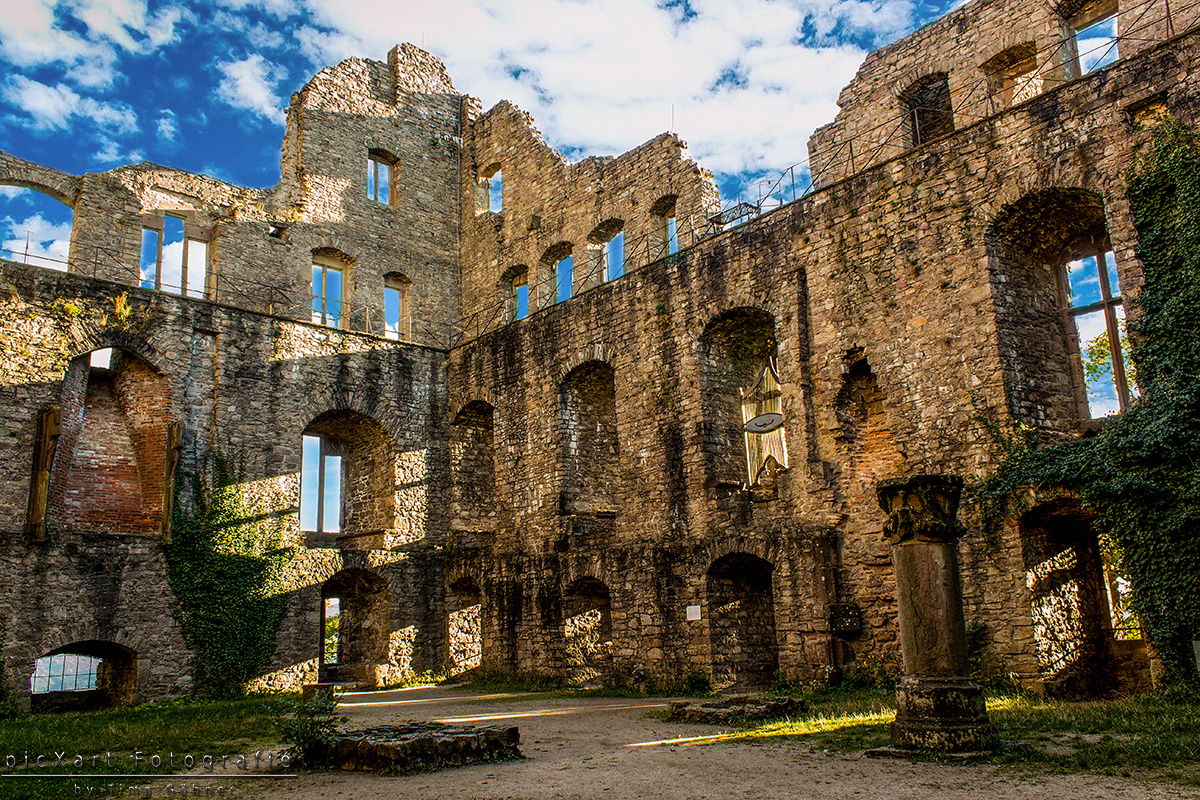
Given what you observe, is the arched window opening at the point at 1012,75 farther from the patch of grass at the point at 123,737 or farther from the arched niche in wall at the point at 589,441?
the patch of grass at the point at 123,737

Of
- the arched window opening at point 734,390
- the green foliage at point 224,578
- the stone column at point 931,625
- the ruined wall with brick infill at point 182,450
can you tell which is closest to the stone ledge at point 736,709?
the stone column at point 931,625

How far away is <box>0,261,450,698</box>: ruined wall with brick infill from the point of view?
48.1ft

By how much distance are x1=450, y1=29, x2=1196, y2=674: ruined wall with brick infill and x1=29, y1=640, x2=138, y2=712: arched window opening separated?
654 cm

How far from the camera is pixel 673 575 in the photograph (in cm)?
1486

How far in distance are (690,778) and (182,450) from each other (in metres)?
12.9

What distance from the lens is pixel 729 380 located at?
16.4 metres

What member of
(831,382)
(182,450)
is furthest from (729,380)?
(182,450)

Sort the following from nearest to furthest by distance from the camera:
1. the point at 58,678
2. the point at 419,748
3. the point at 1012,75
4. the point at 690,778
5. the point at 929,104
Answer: the point at 690,778 → the point at 419,748 → the point at 1012,75 → the point at 929,104 → the point at 58,678

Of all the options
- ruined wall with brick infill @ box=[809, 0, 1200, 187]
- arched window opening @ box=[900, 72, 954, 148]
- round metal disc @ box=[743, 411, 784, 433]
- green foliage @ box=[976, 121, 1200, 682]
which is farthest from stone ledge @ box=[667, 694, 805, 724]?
arched window opening @ box=[900, 72, 954, 148]

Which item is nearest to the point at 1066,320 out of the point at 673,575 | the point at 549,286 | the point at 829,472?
the point at 829,472

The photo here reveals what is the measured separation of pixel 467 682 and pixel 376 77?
15.9m

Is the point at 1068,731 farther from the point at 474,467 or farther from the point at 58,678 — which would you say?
the point at 58,678

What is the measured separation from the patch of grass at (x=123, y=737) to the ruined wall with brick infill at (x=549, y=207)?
11.3 meters

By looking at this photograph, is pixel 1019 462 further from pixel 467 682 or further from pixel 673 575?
pixel 467 682
